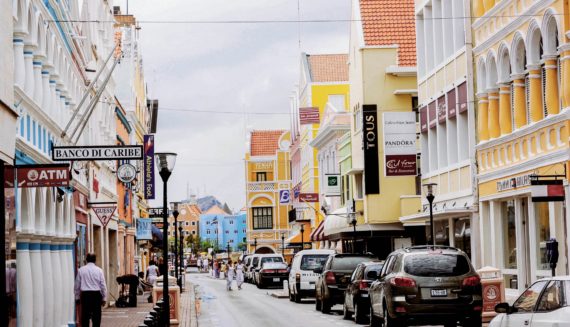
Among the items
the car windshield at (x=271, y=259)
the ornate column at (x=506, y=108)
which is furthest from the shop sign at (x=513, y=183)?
the car windshield at (x=271, y=259)

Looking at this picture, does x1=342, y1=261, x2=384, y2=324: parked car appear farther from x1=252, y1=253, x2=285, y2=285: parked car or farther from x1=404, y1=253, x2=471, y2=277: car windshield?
x1=252, y1=253, x2=285, y2=285: parked car

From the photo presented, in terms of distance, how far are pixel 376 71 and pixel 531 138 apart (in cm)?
2185

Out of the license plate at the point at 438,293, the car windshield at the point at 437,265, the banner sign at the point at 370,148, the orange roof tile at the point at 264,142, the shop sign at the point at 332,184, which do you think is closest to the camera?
the license plate at the point at 438,293

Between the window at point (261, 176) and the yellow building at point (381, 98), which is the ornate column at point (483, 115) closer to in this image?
the yellow building at point (381, 98)

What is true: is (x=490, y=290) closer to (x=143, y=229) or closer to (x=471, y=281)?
(x=471, y=281)

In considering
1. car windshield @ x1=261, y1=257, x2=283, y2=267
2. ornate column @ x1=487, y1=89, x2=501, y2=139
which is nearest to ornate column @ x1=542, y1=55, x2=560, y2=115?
ornate column @ x1=487, y1=89, x2=501, y2=139

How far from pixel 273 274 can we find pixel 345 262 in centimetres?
2852

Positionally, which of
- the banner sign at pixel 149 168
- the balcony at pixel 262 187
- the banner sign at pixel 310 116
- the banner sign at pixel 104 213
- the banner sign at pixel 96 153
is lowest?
the banner sign at pixel 104 213

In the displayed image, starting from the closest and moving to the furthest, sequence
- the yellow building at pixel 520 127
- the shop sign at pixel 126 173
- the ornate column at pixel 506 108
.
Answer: the yellow building at pixel 520 127 → the ornate column at pixel 506 108 → the shop sign at pixel 126 173

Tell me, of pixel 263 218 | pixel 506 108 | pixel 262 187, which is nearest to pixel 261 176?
pixel 262 187

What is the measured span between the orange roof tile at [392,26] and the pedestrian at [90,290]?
2793 cm

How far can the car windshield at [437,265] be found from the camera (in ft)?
71.8

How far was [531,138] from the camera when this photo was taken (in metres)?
28.3

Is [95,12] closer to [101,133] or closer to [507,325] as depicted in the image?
[101,133]
